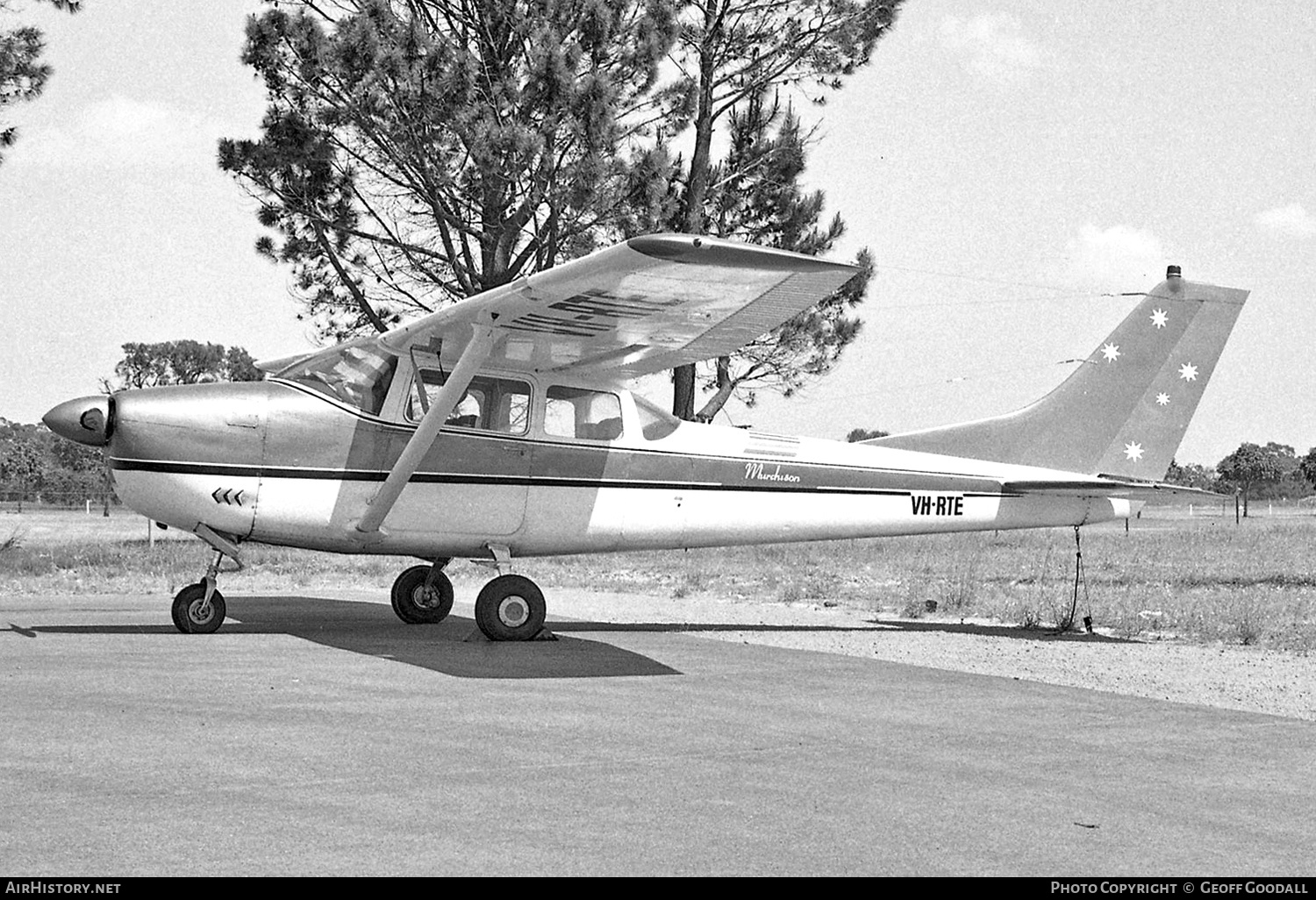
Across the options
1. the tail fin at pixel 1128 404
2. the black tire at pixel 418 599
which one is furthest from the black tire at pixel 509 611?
the tail fin at pixel 1128 404

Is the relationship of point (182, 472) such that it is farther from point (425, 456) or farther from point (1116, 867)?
point (1116, 867)

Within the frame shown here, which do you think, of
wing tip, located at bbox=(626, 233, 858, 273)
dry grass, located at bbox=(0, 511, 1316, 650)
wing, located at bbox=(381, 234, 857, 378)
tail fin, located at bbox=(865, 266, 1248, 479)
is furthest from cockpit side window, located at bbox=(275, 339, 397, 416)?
dry grass, located at bbox=(0, 511, 1316, 650)

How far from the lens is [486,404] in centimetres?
1199

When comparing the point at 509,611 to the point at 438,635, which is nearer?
the point at 509,611

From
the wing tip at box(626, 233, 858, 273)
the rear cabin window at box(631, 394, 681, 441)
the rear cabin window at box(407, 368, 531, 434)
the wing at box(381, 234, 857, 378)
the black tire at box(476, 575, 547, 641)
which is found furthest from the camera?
A: the rear cabin window at box(631, 394, 681, 441)

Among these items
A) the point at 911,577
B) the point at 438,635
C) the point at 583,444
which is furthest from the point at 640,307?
the point at 911,577

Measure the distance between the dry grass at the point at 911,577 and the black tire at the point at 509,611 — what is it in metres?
5.36

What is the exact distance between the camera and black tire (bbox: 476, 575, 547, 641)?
11445mm

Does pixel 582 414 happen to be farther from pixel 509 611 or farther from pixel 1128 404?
pixel 1128 404

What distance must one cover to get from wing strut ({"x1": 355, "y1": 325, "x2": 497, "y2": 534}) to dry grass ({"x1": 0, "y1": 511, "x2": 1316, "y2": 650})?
602 cm

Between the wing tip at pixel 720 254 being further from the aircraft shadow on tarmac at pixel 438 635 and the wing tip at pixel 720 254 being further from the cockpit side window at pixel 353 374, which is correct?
the cockpit side window at pixel 353 374

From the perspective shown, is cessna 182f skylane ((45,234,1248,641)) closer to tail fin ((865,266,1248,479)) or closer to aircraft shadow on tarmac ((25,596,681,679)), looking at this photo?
tail fin ((865,266,1248,479))

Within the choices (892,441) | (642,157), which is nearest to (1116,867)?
(892,441)

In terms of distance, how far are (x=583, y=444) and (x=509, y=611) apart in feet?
5.58
